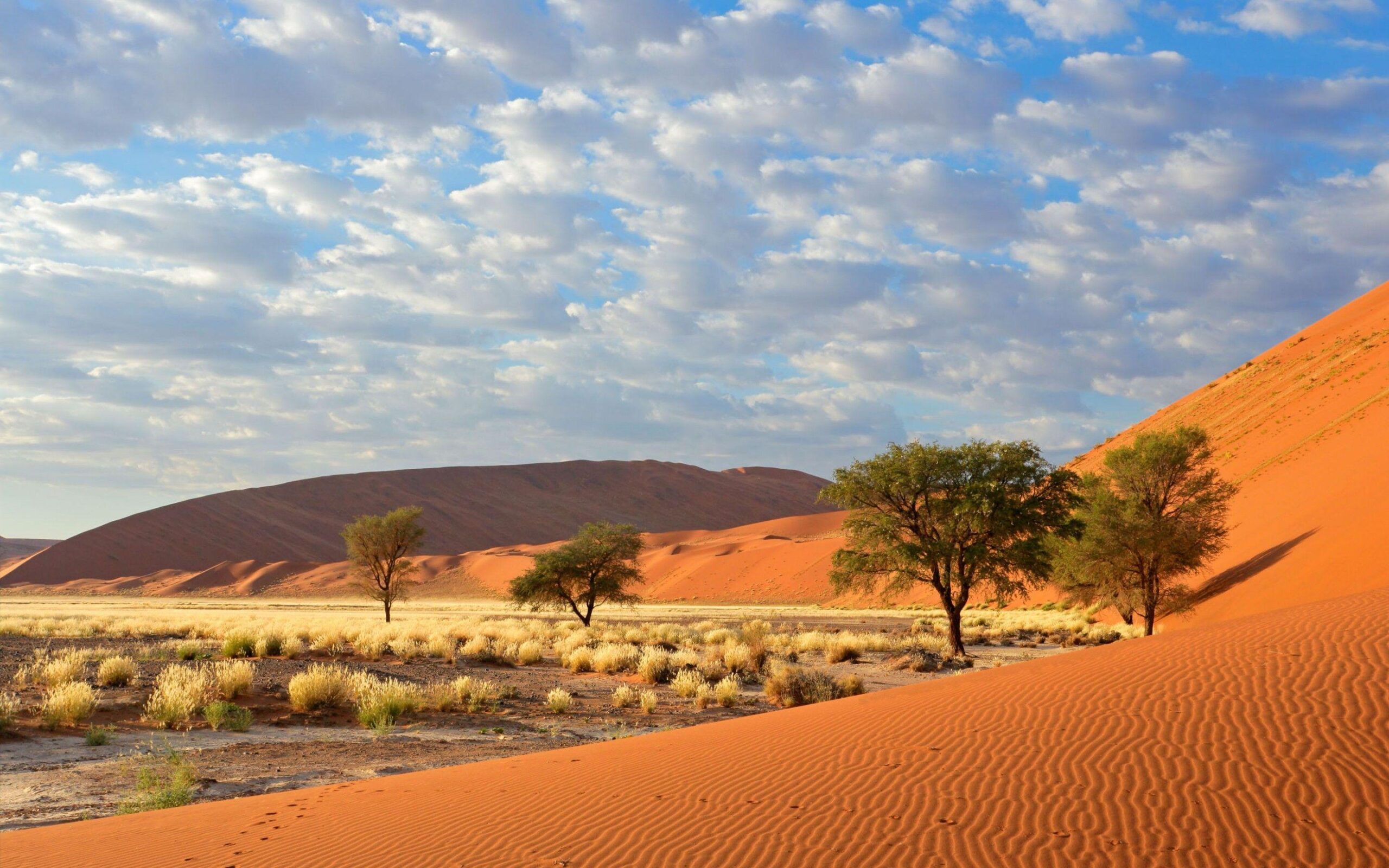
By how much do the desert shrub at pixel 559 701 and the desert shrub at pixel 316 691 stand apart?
3554 mm

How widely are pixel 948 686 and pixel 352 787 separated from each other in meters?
6.23

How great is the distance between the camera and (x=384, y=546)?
57.7 metres

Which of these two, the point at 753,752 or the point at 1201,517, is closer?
the point at 753,752

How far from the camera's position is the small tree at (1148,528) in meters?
30.5

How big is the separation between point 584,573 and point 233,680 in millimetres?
28637

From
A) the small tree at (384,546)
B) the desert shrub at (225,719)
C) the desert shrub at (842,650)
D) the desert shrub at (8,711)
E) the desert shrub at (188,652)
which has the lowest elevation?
the desert shrub at (842,650)

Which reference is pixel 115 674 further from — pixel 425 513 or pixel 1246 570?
pixel 425 513

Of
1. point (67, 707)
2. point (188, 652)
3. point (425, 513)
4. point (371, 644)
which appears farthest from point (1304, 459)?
point (425, 513)

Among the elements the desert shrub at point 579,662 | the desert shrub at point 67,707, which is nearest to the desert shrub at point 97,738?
the desert shrub at point 67,707

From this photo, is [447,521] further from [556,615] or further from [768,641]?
[768,641]

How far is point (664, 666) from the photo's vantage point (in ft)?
68.3

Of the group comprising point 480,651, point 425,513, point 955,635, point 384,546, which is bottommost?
point 955,635

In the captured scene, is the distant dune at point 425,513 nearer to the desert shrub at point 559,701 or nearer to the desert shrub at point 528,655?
the desert shrub at point 528,655

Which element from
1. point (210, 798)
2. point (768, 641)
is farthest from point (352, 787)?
point (768, 641)
